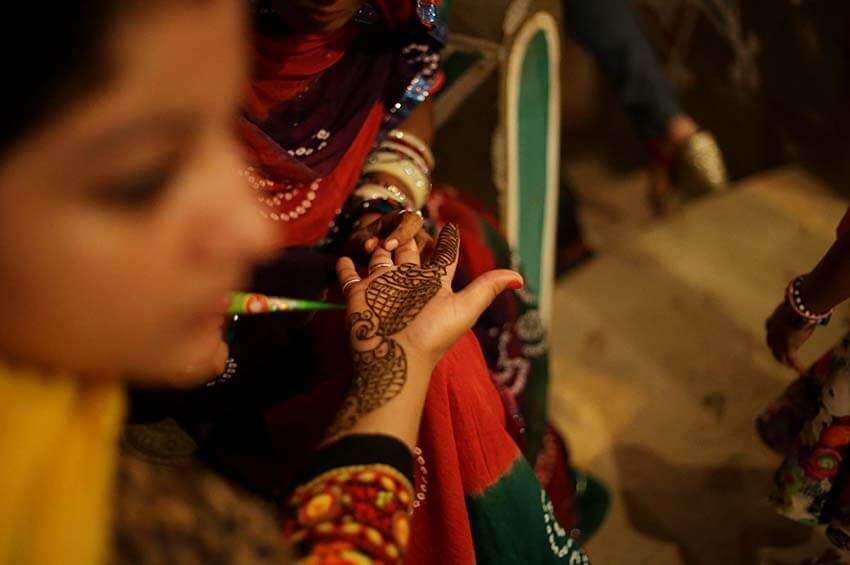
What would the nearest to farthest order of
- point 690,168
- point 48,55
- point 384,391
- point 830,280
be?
point 48,55 < point 384,391 < point 830,280 < point 690,168

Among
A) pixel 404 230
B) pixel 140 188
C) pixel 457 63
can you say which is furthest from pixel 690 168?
pixel 140 188

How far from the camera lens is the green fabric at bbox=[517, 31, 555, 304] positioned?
123 centimetres

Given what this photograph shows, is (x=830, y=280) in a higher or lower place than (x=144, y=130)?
lower

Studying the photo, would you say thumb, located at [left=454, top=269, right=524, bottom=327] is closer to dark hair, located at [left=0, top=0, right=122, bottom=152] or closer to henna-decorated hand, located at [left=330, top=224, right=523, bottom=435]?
henna-decorated hand, located at [left=330, top=224, right=523, bottom=435]

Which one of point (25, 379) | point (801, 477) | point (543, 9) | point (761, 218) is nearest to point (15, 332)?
point (25, 379)

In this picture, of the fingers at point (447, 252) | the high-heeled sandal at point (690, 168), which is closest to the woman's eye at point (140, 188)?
the fingers at point (447, 252)

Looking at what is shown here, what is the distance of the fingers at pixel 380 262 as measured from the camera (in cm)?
76

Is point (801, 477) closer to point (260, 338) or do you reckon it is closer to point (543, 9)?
point (260, 338)

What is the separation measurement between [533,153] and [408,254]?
603 mm

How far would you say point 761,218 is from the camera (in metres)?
1.62

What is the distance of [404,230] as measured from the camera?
832 millimetres

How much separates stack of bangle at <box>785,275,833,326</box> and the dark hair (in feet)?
2.38

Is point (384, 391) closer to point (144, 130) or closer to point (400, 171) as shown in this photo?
point (144, 130)

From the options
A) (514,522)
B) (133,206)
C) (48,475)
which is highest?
(133,206)
